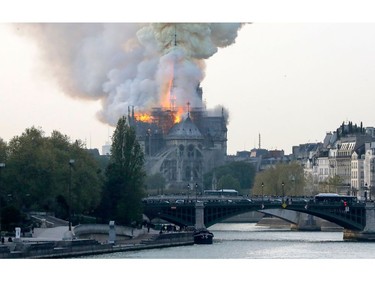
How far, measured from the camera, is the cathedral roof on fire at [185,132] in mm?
159375

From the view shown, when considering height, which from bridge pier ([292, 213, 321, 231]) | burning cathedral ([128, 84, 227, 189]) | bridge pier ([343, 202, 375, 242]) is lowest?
bridge pier ([343, 202, 375, 242])

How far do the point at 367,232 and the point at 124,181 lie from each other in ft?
39.7

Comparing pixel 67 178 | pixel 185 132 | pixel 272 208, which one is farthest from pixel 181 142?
pixel 67 178

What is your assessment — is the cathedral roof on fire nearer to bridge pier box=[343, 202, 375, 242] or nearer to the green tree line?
bridge pier box=[343, 202, 375, 242]

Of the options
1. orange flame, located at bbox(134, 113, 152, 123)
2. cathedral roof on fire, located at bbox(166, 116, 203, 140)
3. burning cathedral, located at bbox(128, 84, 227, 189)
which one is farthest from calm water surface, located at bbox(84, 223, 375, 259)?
cathedral roof on fire, located at bbox(166, 116, 203, 140)

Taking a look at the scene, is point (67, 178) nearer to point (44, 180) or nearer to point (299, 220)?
point (44, 180)

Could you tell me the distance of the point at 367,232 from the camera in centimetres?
9181

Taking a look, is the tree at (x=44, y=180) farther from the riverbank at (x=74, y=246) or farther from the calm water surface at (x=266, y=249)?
the calm water surface at (x=266, y=249)

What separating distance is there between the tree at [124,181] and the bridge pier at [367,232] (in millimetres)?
10402

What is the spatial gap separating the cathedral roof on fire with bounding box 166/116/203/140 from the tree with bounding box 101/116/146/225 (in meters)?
67.8

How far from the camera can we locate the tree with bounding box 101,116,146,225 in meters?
86.4

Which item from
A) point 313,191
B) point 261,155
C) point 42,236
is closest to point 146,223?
point 42,236

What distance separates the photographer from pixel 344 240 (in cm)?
9012

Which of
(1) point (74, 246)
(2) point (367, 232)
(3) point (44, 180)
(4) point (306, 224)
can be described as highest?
(3) point (44, 180)
